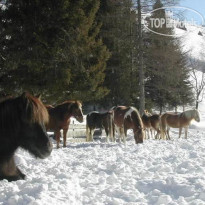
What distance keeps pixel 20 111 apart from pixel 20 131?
332 mm

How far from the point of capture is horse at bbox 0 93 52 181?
4914 millimetres

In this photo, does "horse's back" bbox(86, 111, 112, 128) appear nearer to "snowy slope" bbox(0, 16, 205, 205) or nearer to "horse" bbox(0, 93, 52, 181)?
"snowy slope" bbox(0, 16, 205, 205)

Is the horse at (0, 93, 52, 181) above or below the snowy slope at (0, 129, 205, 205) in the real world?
above

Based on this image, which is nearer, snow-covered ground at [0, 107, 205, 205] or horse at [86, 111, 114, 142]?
snow-covered ground at [0, 107, 205, 205]

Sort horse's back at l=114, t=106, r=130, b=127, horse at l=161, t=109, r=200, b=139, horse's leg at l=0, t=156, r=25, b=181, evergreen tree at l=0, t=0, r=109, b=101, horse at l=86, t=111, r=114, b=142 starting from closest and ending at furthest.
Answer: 1. horse's leg at l=0, t=156, r=25, b=181
2. horse's back at l=114, t=106, r=130, b=127
3. horse at l=86, t=111, r=114, b=142
4. evergreen tree at l=0, t=0, r=109, b=101
5. horse at l=161, t=109, r=200, b=139

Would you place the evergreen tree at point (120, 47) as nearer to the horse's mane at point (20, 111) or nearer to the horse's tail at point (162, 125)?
the horse's tail at point (162, 125)

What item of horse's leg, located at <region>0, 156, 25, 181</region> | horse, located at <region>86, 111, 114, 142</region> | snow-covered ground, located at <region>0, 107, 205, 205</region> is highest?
horse, located at <region>86, 111, 114, 142</region>

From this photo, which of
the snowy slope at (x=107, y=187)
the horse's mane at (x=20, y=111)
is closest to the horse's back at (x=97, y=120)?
the snowy slope at (x=107, y=187)

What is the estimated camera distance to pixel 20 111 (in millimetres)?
4926

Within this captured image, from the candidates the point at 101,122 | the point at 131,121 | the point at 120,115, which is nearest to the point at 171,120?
the point at 101,122

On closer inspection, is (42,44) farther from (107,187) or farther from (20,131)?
(107,187)

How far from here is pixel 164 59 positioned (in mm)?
24609

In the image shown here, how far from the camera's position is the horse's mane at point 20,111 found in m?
4.88

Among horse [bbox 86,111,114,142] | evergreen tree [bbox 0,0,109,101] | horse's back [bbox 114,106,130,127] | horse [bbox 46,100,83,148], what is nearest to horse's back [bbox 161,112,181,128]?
horse [bbox 86,111,114,142]
